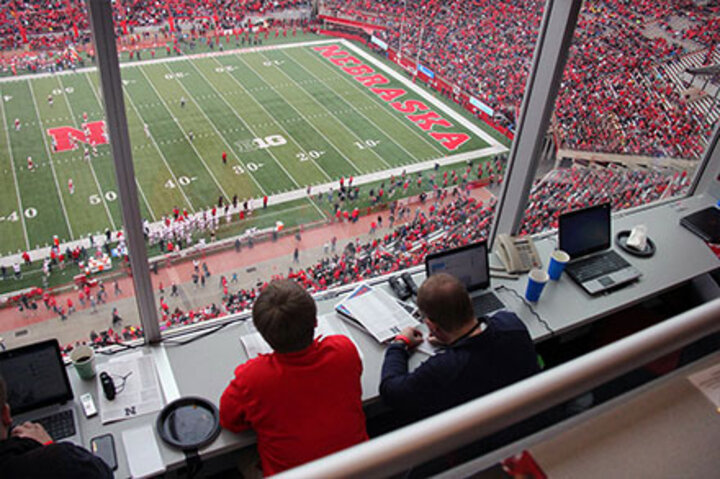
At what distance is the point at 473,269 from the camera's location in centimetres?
300

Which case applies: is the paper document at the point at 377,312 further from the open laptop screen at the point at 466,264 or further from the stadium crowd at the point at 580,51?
the stadium crowd at the point at 580,51

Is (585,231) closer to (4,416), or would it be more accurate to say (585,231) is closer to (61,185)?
(4,416)

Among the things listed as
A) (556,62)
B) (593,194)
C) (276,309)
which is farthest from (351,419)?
(593,194)

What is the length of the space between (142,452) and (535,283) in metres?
2.02

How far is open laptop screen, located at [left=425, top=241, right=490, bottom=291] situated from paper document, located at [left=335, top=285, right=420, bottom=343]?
25 centimetres

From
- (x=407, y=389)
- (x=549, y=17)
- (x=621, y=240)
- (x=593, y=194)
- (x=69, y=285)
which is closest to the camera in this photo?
(x=407, y=389)

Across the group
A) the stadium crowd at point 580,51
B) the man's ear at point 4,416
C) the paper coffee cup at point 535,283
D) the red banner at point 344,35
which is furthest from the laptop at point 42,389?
the red banner at point 344,35

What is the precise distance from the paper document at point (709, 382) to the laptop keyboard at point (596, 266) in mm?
2302

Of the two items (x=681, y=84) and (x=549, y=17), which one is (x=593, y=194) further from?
(x=549, y=17)

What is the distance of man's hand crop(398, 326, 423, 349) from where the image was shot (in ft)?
8.45

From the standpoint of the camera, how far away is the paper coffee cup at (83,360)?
2.35 metres

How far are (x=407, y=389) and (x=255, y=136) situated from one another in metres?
12.9

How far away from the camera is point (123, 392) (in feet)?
7.79

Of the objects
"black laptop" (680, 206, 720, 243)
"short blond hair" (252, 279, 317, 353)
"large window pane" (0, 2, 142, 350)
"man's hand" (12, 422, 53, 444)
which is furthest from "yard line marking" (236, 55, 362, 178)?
"man's hand" (12, 422, 53, 444)
